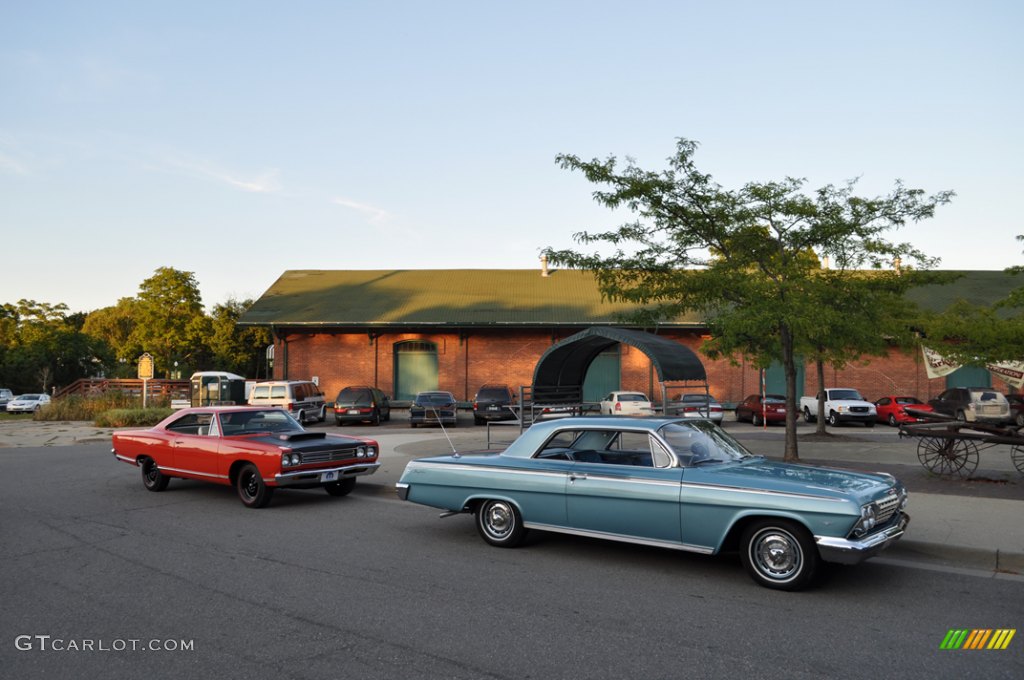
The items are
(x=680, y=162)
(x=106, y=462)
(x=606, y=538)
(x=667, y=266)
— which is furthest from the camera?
(x=106, y=462)

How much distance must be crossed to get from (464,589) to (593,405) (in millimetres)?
11732

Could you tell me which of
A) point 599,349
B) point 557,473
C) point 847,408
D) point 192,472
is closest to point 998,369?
point 599,349

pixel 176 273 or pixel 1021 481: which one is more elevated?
pixel 176 273

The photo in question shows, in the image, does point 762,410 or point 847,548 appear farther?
point 762,410

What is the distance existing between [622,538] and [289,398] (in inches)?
974

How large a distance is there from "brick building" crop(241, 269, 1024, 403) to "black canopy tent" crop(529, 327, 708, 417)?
62.2 feet

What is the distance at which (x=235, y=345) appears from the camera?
60.4 m

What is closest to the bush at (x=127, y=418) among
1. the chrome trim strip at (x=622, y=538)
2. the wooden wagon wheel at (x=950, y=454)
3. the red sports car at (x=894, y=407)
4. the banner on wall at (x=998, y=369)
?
the chrome trim strip at (x=622, y=538)

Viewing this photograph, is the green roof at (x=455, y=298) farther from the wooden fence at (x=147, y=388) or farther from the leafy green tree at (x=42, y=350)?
the leafy green tree at (x=42, y=350)

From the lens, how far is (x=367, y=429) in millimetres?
28156

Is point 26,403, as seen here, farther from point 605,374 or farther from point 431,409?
point 605,374

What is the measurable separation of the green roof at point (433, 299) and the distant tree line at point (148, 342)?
13.2 m

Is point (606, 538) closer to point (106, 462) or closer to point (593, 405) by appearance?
point (593, 405)

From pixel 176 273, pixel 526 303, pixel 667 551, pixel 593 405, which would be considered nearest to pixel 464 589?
pixel 667 551
